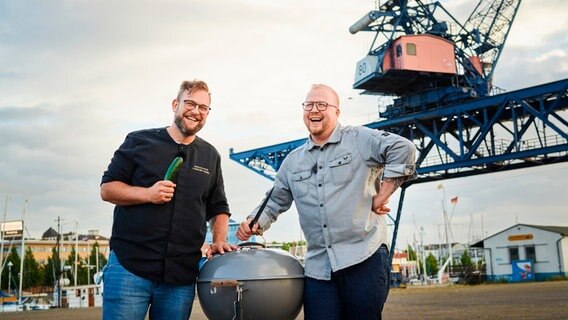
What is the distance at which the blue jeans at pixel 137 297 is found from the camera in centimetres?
452

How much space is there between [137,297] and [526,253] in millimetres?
49312

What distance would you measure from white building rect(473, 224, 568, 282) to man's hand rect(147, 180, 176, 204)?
4443 centimetres

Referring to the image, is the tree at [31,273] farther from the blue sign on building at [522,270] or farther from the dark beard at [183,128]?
the dark beard at [183,128]

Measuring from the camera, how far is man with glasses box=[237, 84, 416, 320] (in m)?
4.70

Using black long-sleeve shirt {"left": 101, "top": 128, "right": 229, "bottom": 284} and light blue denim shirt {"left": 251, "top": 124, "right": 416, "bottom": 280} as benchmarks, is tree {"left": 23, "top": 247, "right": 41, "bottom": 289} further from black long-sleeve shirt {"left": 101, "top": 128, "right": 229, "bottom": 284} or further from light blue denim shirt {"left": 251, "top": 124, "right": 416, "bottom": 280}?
light blue denim shirt {"left": 251, "top": 124, "right": 416, "bottom": 280}

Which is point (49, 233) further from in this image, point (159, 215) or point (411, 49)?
point (159, 215)

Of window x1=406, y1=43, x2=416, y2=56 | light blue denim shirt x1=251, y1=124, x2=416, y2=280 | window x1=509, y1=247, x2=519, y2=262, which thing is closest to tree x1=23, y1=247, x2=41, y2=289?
window x1=509, y1=247, x2=519, y2=262

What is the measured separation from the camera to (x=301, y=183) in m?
5.10

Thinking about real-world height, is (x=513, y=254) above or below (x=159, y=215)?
below

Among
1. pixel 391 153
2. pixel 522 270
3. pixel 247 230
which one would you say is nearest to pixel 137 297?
pixel 247 230

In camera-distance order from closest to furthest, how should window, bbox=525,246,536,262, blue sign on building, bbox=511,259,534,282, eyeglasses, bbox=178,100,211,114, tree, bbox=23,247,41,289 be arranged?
eyeglasses, bbox=178,100,211,114
blue sign on building, bbox=511,259,534,282
window, bbox=525,246,536,262
tree, bbox=23,247,41,289

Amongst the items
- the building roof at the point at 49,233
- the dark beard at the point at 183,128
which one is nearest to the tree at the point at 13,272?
the building roof at the point at 49,233

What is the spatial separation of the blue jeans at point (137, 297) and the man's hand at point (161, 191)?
1.81 feet

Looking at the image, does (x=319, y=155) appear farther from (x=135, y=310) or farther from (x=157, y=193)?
(x=135, y=310)
